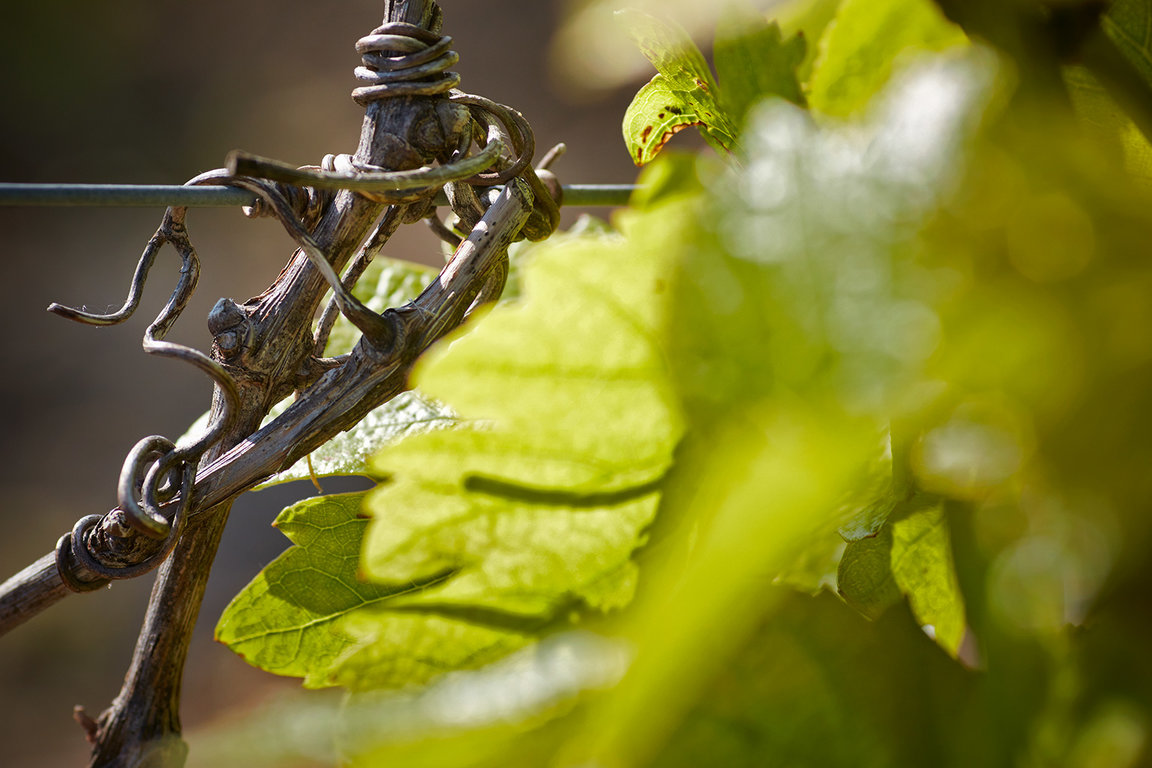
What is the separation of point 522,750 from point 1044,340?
90 millimetres

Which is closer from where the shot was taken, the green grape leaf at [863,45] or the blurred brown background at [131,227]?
the green grape leaf at [863,45]

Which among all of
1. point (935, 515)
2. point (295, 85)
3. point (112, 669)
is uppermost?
point (935, 515)

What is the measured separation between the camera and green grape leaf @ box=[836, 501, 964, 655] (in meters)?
0.20

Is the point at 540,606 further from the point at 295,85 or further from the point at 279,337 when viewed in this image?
the point at 295,85

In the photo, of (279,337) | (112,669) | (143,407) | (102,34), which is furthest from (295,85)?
(279,337)

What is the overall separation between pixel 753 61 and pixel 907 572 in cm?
14

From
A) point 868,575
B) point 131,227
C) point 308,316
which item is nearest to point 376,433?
point 308,316

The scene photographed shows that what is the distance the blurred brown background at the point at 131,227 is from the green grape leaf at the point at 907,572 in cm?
177

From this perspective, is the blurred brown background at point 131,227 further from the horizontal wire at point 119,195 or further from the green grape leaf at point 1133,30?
the green grape leaf at point 1133,30

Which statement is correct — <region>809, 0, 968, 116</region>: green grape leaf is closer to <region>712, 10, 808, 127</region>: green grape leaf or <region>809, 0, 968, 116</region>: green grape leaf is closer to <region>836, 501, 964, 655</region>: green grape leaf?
<region>712, 10, 808, 127</region>: green grape leaf

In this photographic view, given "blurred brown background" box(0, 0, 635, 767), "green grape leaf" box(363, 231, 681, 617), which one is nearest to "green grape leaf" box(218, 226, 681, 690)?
"green grape leaf" box(363, 231, 681, 617)

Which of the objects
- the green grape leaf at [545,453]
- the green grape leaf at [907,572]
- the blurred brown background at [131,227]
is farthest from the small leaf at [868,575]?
the blurred brown background at [131,227]

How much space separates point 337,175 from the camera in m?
0.19

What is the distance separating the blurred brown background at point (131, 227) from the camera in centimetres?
173
